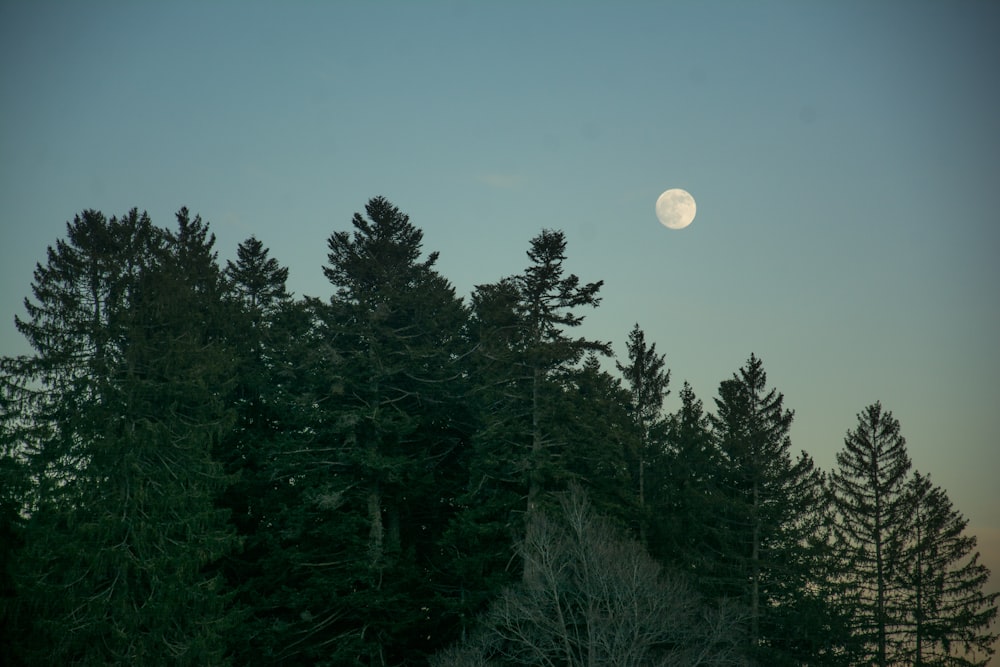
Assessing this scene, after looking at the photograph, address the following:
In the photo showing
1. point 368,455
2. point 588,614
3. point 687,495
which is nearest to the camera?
point 588,614

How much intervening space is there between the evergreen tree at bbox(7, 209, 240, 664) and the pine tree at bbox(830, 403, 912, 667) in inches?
1198

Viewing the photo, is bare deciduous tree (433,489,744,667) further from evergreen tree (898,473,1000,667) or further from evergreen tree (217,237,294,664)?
evergreen tree (898,473,1000,667)

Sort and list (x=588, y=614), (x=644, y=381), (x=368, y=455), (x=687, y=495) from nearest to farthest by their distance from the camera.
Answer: (x=588, y=614)
(x=368, y=455)
(x=687, y=495)
(x=644, y=381)

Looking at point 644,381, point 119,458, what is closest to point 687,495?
point 644,381

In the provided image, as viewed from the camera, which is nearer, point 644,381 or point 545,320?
point 545,320

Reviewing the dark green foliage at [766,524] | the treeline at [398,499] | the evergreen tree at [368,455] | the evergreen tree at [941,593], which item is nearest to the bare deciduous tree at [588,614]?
the treeline at [398,499]

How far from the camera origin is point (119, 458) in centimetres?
3080

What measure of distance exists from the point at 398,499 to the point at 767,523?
59.0ft

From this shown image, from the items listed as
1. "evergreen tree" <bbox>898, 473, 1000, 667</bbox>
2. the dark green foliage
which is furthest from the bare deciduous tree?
"evergreen tree" <bbox>898, 473, 1000, 667</bbox>

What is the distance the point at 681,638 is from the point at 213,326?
2599cm

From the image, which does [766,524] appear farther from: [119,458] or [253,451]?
[119,458]

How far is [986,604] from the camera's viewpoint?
40.5 m

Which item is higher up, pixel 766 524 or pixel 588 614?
pixel 766 524

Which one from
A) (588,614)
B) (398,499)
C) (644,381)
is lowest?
(588,614)
